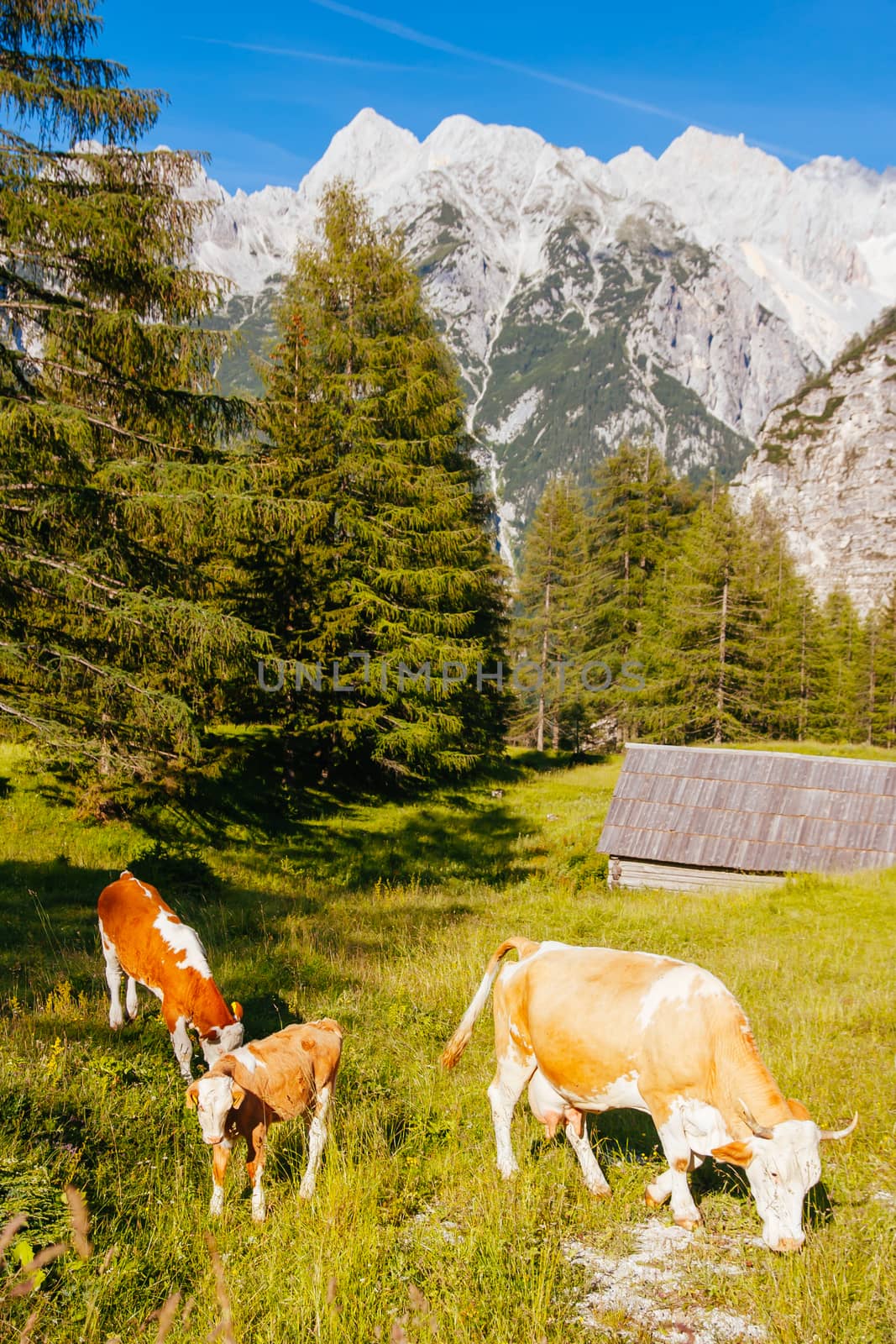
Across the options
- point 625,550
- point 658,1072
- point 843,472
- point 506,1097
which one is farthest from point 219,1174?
point 843,472

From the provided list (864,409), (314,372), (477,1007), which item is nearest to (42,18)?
(314,372)

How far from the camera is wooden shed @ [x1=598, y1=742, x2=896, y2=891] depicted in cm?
1603

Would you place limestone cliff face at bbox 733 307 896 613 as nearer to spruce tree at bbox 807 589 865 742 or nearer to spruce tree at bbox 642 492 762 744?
spruce tree at bbox 807 589 865 742

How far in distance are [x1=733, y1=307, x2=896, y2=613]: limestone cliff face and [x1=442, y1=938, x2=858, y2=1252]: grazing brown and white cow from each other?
4545 inches

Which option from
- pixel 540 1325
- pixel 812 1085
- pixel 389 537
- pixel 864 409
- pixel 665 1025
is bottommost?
pixel 812 1085

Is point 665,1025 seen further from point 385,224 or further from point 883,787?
point 385,224

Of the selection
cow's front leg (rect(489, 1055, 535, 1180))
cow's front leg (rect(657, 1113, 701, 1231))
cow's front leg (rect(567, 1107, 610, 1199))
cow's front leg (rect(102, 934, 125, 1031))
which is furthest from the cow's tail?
cow's front leg (rect(102, 934, 125, 1031))

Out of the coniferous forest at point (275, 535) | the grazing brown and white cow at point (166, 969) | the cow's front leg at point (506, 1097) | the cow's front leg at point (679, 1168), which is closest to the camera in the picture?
the cow's front leg at point (679, 1168)

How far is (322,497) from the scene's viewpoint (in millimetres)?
19906

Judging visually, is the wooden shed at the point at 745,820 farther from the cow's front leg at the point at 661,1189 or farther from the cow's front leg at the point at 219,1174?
the cow's front leg at the point at 219,1174

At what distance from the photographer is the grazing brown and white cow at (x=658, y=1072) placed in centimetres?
365

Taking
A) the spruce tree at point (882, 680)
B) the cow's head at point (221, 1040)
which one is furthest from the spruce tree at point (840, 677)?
the cow's head at point (221, 1040)

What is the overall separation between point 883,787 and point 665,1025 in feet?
49.7

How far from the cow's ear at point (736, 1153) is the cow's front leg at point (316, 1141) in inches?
85.8
